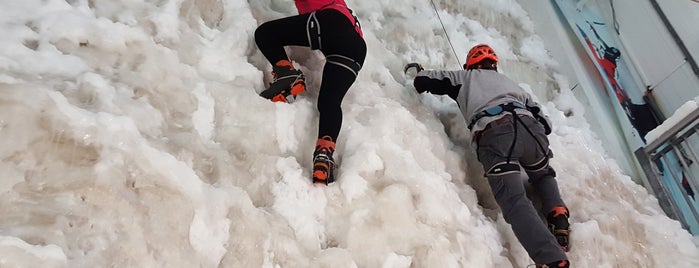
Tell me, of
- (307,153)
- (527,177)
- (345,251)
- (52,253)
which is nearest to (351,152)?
(307,153)

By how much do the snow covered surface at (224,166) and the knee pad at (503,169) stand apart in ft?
0.50

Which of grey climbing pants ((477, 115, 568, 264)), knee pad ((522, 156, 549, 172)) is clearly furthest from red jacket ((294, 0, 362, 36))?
knee pad ((522, 156, 549, 172))

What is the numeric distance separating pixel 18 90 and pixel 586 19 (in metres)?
3.71

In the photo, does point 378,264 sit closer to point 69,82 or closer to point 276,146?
point 276,146

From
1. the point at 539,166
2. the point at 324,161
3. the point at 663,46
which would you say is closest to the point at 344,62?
the point at 324,161

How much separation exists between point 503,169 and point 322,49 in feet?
2.87

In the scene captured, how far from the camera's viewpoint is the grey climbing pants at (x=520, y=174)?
194 cm

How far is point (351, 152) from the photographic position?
202cm

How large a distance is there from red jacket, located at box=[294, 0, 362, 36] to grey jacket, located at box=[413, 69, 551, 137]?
48 cm

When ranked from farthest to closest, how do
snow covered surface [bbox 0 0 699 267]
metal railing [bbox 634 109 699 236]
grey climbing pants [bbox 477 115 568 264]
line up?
metal railing [bbox 634 109 699 236], grey climbing pants [bbox 477 115 568 264], snow covered surface [bbox 0 0 699 267]

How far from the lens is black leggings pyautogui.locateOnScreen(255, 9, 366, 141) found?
6.95 feet

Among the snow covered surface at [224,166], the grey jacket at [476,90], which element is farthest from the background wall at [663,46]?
the grey jacket at [476,90]

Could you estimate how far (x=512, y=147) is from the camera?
2.23m

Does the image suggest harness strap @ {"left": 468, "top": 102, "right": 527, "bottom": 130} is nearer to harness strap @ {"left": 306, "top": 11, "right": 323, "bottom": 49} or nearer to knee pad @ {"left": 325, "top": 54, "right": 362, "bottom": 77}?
knee pad @ {"left": 325, "top": 54, "right": 362, "bottom": 77}
